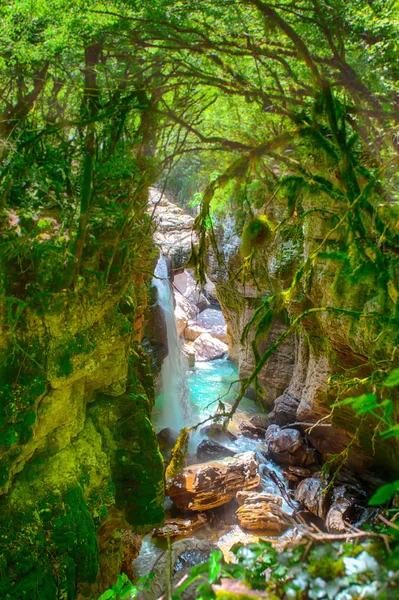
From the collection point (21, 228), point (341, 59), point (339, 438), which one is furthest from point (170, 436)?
point (341, 59)

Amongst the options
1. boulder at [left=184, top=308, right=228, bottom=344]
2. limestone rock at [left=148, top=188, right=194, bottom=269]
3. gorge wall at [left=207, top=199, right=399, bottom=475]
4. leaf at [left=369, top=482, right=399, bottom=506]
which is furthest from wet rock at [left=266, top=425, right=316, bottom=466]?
boulder at [left=184, top=308, right=228, bottom=344]

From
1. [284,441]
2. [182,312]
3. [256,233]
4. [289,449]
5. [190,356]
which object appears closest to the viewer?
[256,233]

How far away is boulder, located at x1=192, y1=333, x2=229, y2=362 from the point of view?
19.5 m

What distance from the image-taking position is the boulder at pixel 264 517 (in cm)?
816

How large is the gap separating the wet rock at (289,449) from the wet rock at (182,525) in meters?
2.69

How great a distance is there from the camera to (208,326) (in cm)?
2184

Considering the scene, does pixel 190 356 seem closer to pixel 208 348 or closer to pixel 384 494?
pixel 208 348

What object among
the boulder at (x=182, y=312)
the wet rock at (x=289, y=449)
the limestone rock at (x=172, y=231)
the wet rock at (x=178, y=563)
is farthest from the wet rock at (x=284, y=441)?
the boulder at (x=182, y=312)

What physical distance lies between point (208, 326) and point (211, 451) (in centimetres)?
1166

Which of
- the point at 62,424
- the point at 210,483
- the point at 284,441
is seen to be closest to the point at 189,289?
the point at 284,441

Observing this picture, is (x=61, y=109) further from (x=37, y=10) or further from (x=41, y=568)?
(x=41, y=568)

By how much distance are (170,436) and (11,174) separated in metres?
8.86

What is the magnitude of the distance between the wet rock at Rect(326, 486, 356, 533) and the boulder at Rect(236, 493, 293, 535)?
2.59ft

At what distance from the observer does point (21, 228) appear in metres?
A: 4.23
